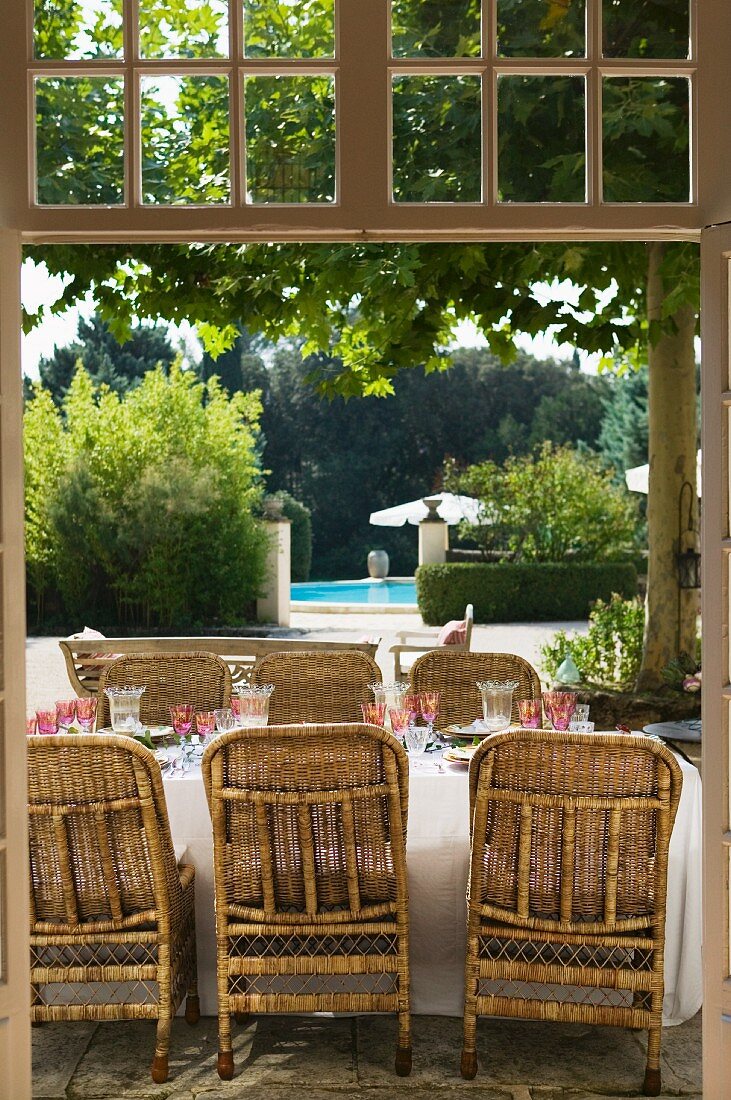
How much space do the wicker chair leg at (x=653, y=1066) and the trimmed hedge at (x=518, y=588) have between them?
1278 centimetres

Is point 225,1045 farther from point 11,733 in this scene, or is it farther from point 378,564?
point 378,564

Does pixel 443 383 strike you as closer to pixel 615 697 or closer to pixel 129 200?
pixel 615 697

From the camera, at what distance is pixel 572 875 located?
10.1ft

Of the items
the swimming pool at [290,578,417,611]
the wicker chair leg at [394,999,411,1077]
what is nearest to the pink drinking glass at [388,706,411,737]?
the wicker chair leg at [394,999,411,1077]

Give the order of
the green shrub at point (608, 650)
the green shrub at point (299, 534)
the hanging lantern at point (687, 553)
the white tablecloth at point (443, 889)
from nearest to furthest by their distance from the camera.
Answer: the white tablecloth at point (443, 889) → the hanging lantern at point (687, 553) → the green shrub at point (608, 650) → the green shrub at point (299, 534)

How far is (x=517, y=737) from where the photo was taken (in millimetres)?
3041

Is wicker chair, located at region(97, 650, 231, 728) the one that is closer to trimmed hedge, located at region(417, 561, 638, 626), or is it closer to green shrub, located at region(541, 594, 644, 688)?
green shrub, located at region(541, 594, 644, 688)

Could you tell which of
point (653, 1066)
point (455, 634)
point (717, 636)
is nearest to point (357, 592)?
point (455, 634)

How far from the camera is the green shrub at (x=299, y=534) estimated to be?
2175 cm

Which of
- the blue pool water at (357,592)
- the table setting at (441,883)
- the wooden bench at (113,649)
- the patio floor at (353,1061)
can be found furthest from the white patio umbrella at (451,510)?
the patio floor at (353,1061)

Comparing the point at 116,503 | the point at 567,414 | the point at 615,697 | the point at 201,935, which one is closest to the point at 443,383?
the point at 567,414

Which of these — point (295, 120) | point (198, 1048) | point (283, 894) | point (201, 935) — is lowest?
point (198, 1048)

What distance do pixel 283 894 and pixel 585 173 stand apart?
6.50 feet

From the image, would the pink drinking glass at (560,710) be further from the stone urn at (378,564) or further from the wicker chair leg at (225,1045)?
the stone urn at (378,564)
